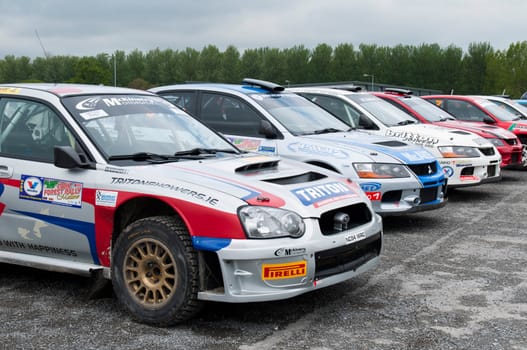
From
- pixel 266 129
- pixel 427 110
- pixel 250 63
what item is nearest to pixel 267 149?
pixel 266 129

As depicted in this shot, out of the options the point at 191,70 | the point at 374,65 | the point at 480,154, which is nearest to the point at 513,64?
the point at 374,65

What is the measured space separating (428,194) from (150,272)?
4.25 meters

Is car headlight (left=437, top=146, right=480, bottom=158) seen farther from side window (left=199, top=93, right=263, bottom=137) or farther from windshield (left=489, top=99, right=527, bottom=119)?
windshield (left=489, top=99, right=527, bottom=119)

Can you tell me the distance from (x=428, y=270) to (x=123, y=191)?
2.84 meters

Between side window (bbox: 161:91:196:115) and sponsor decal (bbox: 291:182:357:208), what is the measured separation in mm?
3870

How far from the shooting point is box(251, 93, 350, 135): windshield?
7.98m

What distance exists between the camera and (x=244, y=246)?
13.4ft

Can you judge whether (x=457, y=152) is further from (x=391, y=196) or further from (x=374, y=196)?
(x=374, y=196)

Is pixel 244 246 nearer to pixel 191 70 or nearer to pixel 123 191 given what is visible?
pixel 123 191

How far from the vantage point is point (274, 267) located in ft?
13.6

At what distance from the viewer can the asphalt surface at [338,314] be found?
4.16 m

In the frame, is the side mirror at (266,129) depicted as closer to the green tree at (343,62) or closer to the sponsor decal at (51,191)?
the sponsor decal at (51,191)

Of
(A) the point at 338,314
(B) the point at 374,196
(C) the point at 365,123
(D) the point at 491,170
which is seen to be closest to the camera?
(A) the point at 338,314

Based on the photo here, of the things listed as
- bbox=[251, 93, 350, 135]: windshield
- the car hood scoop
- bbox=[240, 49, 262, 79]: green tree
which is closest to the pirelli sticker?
the car hood scoop
